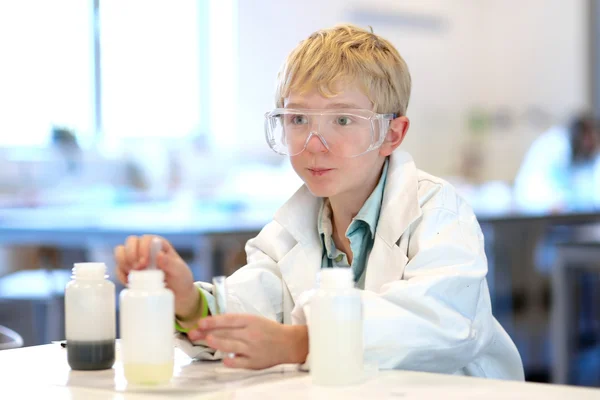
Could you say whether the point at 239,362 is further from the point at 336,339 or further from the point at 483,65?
the point at 483,65

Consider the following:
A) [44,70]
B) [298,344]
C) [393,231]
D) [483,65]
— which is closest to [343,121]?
[393,231]

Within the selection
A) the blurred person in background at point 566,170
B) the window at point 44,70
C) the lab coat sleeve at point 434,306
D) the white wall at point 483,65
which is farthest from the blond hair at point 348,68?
the white wall at point 483,65

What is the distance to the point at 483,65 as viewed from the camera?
28.7 ft

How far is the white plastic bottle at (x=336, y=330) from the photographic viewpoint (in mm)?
1086

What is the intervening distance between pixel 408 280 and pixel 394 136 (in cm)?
35

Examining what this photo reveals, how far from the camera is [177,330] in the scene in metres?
1.39

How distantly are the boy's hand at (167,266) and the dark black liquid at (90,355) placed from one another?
11 cm

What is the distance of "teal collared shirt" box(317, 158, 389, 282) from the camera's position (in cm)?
153

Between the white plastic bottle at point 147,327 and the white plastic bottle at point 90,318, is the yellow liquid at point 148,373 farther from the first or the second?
the white plastic bottle at point 90,318

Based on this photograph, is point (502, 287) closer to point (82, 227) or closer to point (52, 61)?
point (82, 227)

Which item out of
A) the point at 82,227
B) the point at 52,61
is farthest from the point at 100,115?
the point at 82,227

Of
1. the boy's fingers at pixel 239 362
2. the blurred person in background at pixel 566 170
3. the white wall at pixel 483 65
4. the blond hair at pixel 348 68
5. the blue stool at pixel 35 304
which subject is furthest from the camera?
the white wall at pixel 483 65

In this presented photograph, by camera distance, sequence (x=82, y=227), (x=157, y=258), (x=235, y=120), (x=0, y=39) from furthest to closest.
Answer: (x=235, y=120) → (x=0, y=39) → (x=82, y=227) → (x=157, y=258)

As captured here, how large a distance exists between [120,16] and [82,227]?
313 cm
